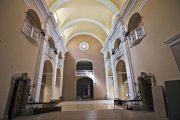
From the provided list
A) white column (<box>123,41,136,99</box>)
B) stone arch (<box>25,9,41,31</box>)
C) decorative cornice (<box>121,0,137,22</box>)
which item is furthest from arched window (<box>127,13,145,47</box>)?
stone arch (<box>25,9,41,31</box>)

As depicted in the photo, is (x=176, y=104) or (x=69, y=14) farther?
(x=69, y=14)

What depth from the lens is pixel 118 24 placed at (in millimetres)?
10070

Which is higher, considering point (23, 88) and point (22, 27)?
point (22, 27)

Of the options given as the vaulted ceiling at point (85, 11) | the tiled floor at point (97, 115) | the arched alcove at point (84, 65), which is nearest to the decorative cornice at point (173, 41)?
the tiled floor at point (97, 115)

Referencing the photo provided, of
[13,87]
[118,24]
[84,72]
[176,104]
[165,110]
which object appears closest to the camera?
[176,104]

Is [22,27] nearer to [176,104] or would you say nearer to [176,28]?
[176,28]

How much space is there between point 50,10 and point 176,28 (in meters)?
8.86

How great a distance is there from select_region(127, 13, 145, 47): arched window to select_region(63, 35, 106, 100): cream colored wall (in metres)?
10.1

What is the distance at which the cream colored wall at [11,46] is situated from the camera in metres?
4.47

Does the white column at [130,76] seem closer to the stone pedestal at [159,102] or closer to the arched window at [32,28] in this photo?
the stone pedestal at [159,102]

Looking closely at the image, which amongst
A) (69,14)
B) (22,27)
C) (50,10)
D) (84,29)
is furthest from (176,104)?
(84,29)

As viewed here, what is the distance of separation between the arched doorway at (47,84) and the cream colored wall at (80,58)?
5.66 metres

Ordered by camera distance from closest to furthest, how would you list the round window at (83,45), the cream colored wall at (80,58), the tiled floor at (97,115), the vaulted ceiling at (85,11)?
the tiled floor at (97,115), the vaulted ceiling at (85,11), the cream colored wall at (80,58), the round window at (83,45)

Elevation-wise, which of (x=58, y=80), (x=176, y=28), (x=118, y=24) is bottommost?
(x=58, y=80)
